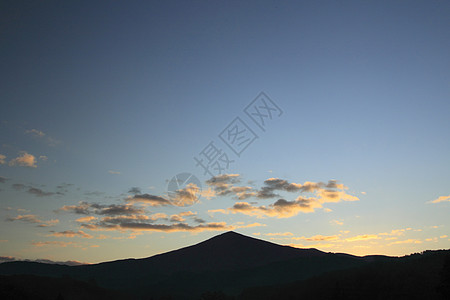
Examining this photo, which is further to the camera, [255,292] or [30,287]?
[255,292]

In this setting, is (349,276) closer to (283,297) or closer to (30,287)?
(283,297)

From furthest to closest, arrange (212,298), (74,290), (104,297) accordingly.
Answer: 1. (104,297)
2. (74,290)
3. (212,298)

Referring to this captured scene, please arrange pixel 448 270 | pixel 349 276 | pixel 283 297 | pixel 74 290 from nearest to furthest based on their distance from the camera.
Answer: pixel 448 270 < pixel 349 276 < pixel 283 297 < pixel 74 290

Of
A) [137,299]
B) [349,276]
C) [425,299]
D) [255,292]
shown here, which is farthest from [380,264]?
[137,299]

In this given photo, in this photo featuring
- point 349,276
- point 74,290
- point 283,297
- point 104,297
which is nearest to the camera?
point 349,276

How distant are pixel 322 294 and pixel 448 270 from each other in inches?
1885

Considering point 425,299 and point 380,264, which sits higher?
point 380,264

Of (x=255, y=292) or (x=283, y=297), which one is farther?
(x=255, y=292)

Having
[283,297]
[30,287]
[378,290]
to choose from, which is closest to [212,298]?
[283,297]

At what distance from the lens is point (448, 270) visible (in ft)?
208

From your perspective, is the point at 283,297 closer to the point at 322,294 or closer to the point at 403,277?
the point at 322,294

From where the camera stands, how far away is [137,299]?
193625 millimetres

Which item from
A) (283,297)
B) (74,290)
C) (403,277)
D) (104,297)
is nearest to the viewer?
(403,277)

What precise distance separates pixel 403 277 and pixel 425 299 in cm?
1365
